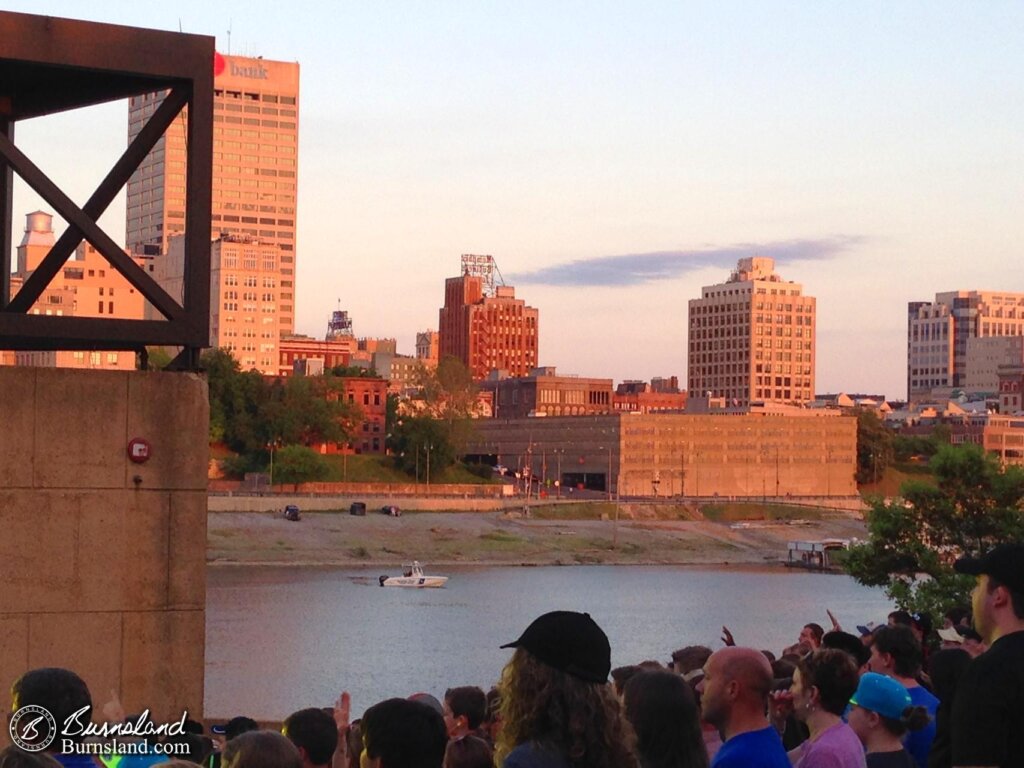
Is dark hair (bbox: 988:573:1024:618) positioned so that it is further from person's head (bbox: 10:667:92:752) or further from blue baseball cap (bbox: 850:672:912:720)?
person's head (bbox: 10:667:92:752)

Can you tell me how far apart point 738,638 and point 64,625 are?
51.9m

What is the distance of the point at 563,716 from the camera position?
514 centimetres

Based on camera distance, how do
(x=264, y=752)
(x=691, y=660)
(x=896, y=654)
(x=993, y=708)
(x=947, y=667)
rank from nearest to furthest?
(x=264, y=752)
(x=993, y=708)
(x=947, y=667)
(x=896, y=654)
(x=691, y=660)

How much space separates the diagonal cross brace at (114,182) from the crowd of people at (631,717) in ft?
10.9

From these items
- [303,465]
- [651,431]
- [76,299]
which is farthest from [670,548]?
[76,299]

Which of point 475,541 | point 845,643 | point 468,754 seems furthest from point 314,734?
point 475,541

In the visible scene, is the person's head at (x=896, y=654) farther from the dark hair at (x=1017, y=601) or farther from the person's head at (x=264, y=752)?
the person's head at (x=264, y=752)

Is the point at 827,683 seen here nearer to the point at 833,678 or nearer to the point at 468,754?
the point at 833,678

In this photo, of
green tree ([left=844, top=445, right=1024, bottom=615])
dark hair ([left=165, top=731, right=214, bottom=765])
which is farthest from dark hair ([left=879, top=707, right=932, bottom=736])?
green tree ([left=844, top=445, right=1024, bottom=615])

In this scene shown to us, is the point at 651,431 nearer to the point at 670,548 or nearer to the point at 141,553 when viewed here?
the point at 670,548

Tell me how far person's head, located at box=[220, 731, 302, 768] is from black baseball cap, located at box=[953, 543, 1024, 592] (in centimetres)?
251

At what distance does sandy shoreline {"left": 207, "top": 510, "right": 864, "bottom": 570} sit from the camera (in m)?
102

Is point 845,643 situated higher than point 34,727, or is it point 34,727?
point 34,727

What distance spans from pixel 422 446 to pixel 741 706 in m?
137
